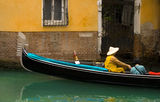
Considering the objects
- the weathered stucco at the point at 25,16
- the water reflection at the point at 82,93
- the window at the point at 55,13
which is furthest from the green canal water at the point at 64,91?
the window at the point at 55,13

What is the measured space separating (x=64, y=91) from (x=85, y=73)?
0.80 meters

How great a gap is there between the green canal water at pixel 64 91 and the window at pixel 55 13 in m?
1.84

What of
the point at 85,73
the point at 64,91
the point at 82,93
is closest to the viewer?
the point at 82,93

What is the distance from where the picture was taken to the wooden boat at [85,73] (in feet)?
24.6

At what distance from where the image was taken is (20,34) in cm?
959

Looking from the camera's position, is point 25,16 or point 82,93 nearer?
point 82,93

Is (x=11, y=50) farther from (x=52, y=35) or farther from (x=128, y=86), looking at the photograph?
(x=128, y=86)

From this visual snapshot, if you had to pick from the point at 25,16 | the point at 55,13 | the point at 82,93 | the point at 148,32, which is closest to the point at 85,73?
the point at 82,93

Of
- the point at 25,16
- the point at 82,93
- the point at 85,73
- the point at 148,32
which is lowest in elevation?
the point at 82,93

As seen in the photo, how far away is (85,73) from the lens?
25.7 ft

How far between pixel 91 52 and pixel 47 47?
4.43ft

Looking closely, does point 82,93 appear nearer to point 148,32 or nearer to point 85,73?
point 85,73

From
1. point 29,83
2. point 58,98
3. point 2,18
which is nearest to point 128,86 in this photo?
point 58,98

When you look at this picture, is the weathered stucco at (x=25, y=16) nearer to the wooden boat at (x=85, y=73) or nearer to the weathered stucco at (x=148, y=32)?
the wooden boat at (x=85, y=73)
